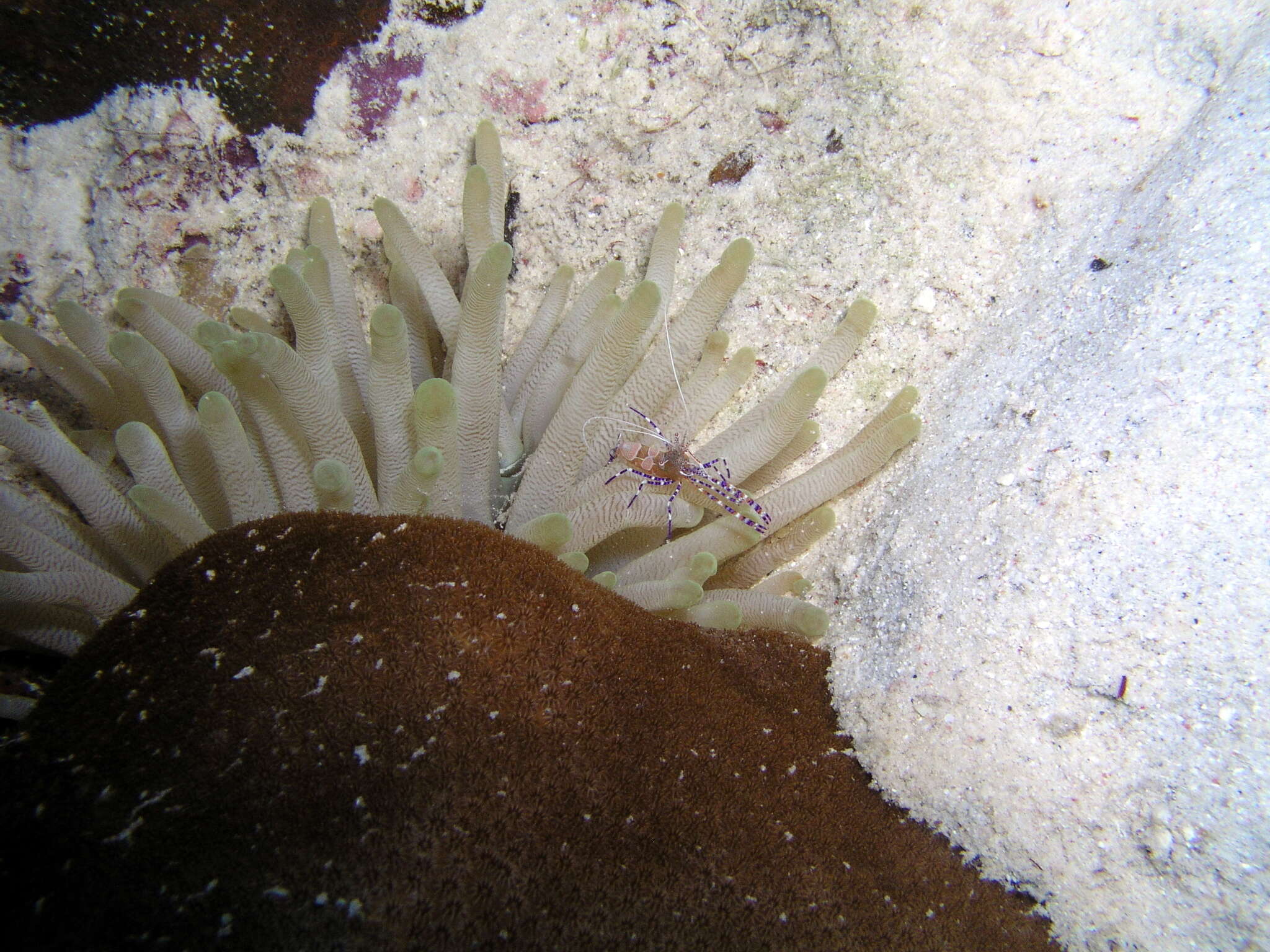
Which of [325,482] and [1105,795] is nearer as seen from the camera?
[1105,795]

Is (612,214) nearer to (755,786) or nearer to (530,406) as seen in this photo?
(530,406)

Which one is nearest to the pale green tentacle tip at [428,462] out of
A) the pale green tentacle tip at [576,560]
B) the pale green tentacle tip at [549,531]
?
the pale green tentacle tip at [549,531]

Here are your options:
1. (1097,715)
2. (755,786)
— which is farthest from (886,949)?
(1097,715)

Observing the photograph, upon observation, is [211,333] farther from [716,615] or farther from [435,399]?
[716,615]

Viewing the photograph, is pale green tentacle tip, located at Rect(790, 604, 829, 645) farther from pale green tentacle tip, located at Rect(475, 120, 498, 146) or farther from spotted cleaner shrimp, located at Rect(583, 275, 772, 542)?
pale green tentacle tip, located at Rect(475, 120, 498, 146)

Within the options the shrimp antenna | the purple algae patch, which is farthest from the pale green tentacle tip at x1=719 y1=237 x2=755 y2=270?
the purple algae patch

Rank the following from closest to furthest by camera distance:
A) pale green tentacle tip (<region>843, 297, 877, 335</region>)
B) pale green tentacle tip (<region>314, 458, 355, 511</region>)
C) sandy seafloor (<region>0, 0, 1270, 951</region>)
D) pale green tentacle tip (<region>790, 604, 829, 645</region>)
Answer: sandy seafloor (<region>0, 0, 1270, 951</region>) < pale green tentacle tip (<region>314, 458, 355, 511</region>) < pale green tentacle tip (<region>790, 604, 829, 645</region>) < pale green tentacle tip (<region>843, 297, 877, 335</region>)

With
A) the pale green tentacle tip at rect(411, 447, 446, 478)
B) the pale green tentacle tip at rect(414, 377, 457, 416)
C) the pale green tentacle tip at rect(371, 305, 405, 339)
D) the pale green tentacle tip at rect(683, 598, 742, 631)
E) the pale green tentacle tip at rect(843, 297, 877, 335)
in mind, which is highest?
the pale green tentacle tip at rect(843, 297, 877, 335)
